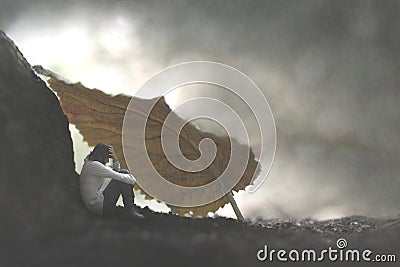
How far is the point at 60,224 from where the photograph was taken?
4.09 feet

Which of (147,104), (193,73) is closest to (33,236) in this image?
(147,104)

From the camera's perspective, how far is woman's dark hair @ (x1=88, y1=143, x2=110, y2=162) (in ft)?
4.25

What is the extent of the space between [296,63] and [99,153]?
2.15 ft

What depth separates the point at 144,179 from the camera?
4.73 ft

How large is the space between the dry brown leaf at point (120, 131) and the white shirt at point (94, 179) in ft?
0.38

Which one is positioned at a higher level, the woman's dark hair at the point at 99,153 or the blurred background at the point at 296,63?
the blurred background at the point at 296,63

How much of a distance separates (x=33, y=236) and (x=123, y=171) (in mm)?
266

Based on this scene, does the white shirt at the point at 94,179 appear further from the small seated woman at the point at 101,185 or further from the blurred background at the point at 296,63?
the blurred background at the point at 296,63

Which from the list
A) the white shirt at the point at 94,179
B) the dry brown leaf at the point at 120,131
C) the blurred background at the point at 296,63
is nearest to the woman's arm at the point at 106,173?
the white shirt at the point at 94,179

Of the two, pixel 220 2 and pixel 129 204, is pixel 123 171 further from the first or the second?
pixel 220 2

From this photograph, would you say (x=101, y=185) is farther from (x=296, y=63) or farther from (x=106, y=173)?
(x=296, y=63)

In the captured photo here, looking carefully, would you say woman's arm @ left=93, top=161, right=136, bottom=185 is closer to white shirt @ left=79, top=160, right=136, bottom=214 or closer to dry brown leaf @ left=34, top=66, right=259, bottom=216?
white shirt @ left=79, top=160, right=136, bottom=214

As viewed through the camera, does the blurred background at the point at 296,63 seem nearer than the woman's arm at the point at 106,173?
No

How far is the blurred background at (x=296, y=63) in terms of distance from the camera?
150cm
